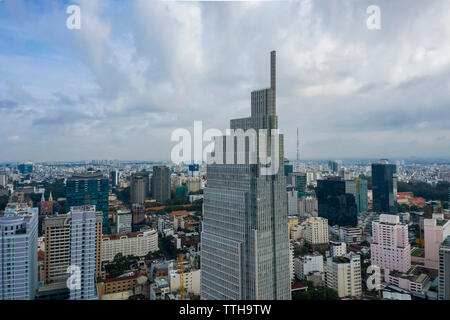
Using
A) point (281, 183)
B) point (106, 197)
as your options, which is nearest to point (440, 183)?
point (281, 183)

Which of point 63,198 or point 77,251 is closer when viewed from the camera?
point 77,251

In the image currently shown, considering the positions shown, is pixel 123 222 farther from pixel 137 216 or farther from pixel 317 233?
pixel 317 233

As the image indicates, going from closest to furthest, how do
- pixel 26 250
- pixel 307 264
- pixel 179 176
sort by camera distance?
pixel 26 250 → pixel 307 264 → pixel 179 176

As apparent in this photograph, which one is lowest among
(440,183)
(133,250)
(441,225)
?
(133,250)

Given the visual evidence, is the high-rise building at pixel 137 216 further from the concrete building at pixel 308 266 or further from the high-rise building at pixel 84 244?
the high-rise building at pixel 84 244

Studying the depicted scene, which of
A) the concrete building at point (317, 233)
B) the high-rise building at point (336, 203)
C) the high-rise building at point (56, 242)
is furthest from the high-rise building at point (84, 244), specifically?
the high-rise building at point (336, 203)

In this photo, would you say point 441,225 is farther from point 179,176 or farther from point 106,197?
point 179,176
